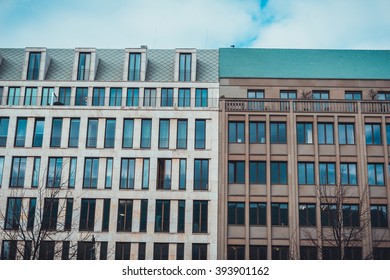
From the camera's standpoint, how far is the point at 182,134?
147ft

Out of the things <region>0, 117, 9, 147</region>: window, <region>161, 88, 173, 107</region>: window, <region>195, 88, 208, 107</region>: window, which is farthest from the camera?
<region>161, 88, 173, 107</region>: window

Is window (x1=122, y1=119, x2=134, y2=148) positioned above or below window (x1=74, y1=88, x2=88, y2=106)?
below

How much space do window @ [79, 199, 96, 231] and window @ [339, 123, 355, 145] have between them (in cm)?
2290

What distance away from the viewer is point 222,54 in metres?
52.0

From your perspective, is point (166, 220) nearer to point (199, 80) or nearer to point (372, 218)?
point (199, 80)

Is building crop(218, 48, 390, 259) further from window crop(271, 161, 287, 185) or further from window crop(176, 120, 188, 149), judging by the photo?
window crop(176, 120, 188, 149)

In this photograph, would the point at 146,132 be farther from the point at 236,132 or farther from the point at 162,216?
the point at 236,132

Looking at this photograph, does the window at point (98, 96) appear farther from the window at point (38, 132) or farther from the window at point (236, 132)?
the window at point (236, 132)

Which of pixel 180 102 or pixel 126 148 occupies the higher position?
pixel 180 102

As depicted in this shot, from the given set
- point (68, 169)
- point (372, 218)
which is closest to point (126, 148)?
point (68, 169)

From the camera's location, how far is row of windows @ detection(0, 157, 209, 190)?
43.4 meters

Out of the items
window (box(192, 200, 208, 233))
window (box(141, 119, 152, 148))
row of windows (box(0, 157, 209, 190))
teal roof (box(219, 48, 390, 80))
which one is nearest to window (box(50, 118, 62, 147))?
row of windows (box(0, 157, 209, 190))

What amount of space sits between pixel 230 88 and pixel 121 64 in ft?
39.0

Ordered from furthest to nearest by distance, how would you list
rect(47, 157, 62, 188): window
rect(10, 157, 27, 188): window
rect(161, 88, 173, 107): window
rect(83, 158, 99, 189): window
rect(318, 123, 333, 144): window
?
rect(161, 88, 173, 107): window
rect(10, 157, 27, 188): window
rect(83, 158, 99, 189): window
rect(47, 157, 62, 188): window
rect(318, 123, 333, 144): window
